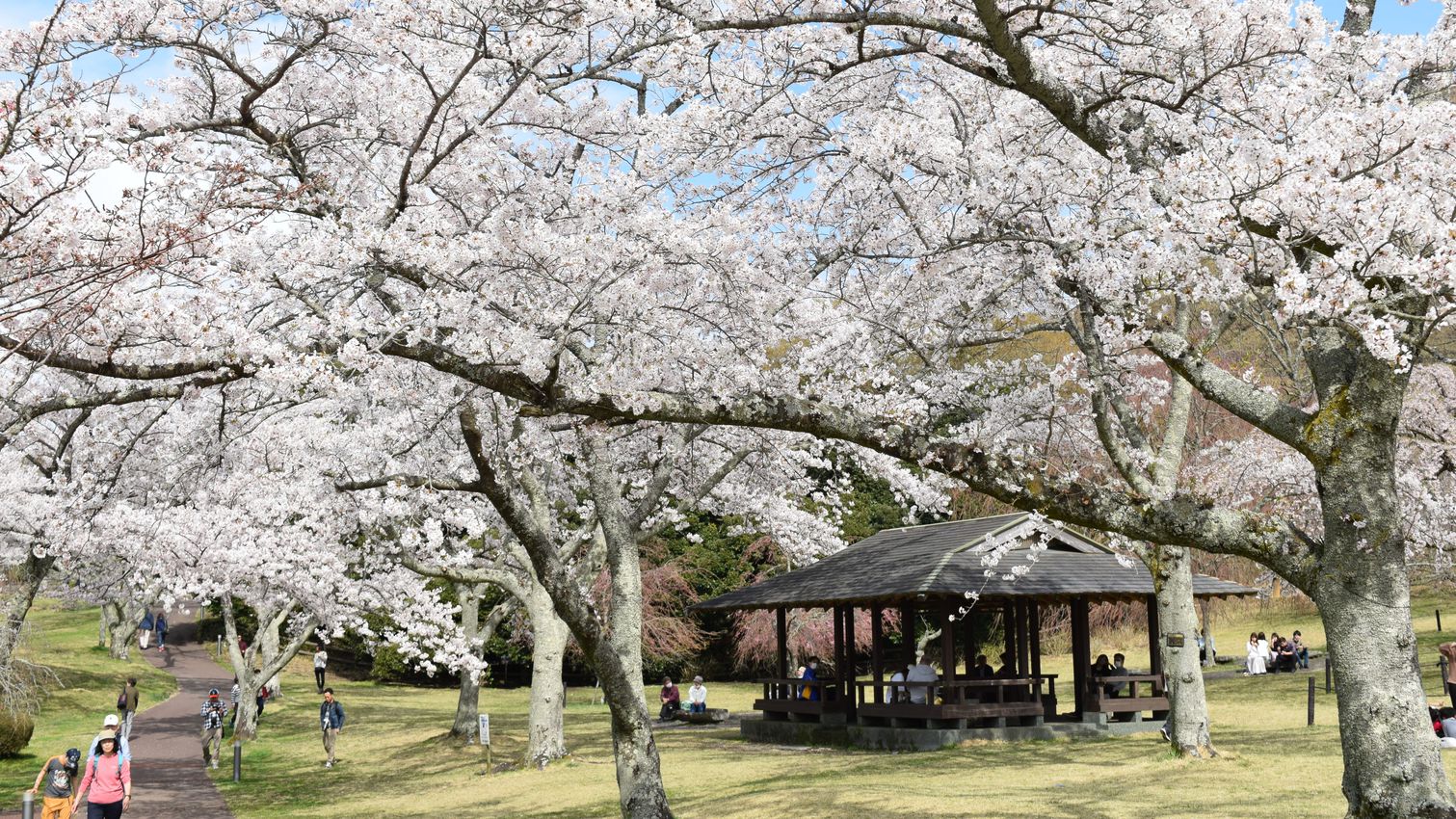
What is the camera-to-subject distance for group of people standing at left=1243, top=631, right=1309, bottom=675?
86.9ft

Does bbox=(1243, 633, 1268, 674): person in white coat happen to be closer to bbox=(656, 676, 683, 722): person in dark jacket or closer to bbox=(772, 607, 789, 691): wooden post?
bbox=(772, 607, 789, 691): wooden post

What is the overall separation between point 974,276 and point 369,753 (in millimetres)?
16586

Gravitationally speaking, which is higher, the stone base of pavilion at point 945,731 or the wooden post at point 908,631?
the wooden post at point 908,631

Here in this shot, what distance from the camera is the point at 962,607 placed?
16719 mm

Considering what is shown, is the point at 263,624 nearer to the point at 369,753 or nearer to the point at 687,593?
the point at 369,753

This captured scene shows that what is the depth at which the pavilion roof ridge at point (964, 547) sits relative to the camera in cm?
1669

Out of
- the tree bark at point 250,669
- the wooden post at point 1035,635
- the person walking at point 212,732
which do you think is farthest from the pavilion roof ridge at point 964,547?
the person walking at point 212,732

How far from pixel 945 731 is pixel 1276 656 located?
1419 cm

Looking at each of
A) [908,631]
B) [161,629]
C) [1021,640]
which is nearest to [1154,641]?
[1021,640]

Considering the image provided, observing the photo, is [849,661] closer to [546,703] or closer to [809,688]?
[809,688]

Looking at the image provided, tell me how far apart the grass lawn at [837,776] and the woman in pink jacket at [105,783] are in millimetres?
3938

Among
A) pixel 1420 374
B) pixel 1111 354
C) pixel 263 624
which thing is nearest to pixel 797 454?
pixel 1111 354

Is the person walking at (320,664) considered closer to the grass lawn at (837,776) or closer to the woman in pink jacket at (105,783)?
the grass lawn at (837,776)

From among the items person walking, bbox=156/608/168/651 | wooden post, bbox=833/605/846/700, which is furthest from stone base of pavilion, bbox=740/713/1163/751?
person walking, bbox=156/608/168/651
